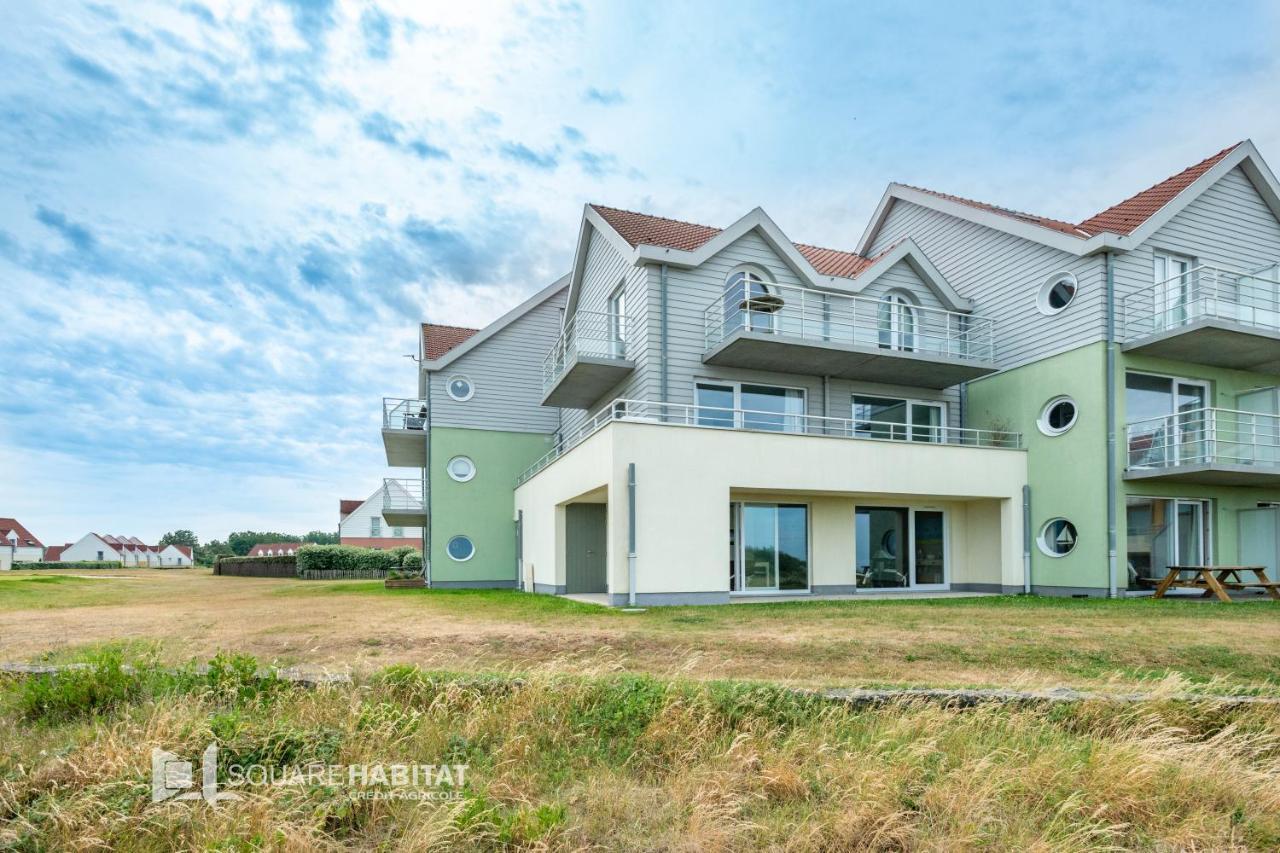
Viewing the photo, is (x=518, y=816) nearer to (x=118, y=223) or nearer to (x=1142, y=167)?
(x=118, y=223)

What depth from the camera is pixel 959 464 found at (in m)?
16.2

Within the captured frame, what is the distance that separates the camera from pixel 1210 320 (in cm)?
1457

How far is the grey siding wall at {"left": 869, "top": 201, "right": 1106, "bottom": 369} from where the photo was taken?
16.0m

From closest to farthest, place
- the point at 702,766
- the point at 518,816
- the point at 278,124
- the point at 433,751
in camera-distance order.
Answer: the point at 518,816 → the point at 702,766 → the point at 433,751 → the point at 278,124

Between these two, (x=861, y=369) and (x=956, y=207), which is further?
(x=956, y=207)

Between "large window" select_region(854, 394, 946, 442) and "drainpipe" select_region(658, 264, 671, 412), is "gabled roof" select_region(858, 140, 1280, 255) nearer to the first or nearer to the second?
"large window" select_region(854, 394, 946, 442)

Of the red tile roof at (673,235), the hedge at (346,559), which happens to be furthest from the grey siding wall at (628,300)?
the hedge at (346,559)

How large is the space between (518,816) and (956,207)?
789 inches

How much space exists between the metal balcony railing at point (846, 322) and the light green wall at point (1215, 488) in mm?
3333

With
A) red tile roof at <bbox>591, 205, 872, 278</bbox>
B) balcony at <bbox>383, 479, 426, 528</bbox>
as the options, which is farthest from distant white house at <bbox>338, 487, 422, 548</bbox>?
red tile roof at <bbox>591, 205, 872, 278</bbox>

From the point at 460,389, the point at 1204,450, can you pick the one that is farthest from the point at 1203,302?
the point at 460,389

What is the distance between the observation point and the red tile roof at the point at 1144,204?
16172 mm

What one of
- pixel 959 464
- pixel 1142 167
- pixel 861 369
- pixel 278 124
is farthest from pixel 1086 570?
pixel 278 124

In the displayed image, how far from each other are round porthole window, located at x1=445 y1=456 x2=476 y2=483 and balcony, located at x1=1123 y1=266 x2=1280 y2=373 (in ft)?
57.4
